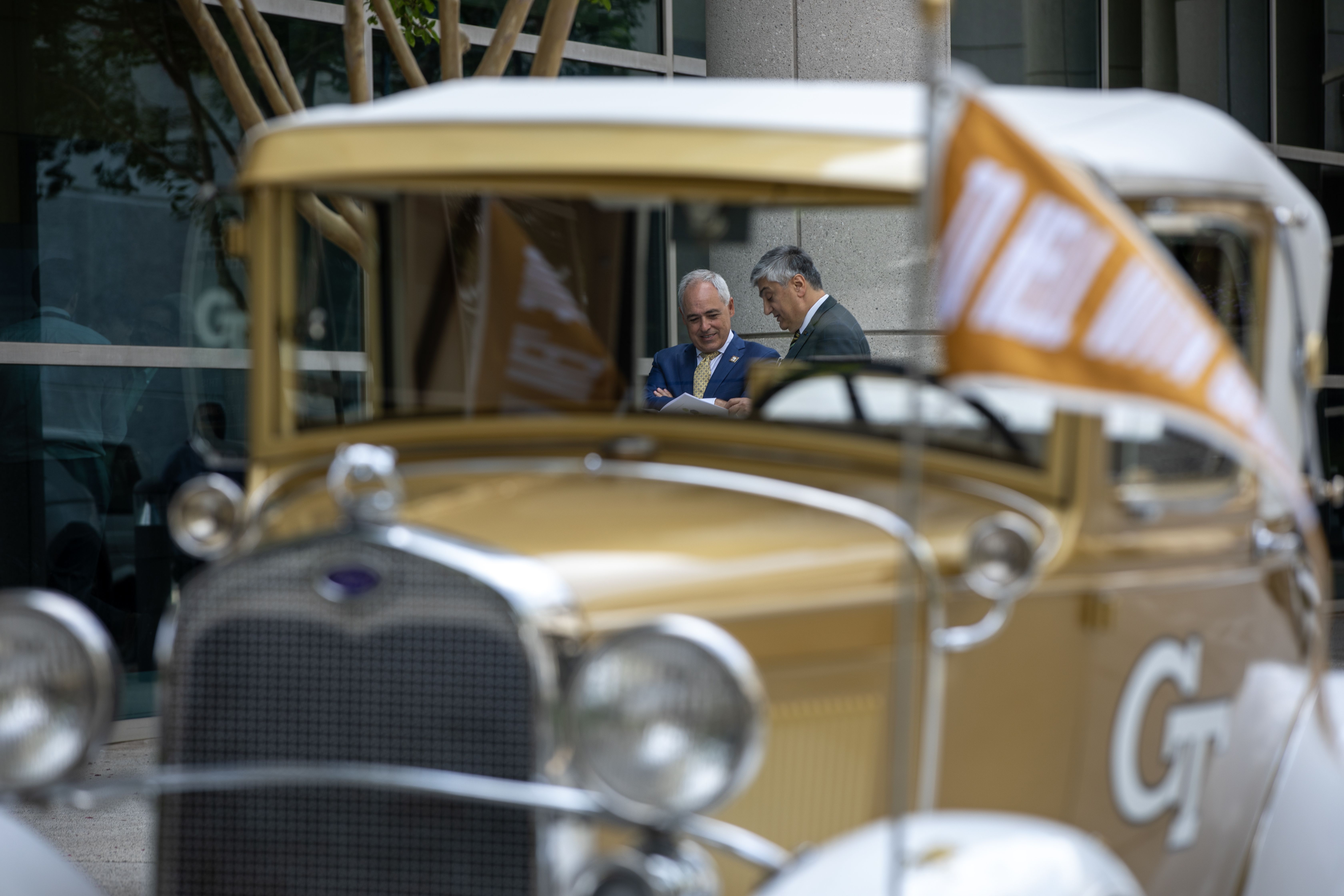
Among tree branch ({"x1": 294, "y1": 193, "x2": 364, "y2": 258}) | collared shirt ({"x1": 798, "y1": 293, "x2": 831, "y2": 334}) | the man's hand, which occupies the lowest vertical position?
the man's hand

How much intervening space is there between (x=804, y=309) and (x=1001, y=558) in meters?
2.84

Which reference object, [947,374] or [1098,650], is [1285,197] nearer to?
[1098,650]

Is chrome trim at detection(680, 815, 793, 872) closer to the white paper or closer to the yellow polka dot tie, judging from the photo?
the white paper

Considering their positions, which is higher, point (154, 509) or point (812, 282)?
point (812, 282)

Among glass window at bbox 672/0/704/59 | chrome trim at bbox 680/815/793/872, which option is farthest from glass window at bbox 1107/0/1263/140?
chrome trim at bbox 680/815/793/872

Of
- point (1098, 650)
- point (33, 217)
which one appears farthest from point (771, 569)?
point (33, 217)

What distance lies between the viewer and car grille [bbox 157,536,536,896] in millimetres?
2137

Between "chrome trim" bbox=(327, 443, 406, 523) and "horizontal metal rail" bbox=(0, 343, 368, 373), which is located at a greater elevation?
"horizontal metal rail" bbox=(0, 343, 368, 373)

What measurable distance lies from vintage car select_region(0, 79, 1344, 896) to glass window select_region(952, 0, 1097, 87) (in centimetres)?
666

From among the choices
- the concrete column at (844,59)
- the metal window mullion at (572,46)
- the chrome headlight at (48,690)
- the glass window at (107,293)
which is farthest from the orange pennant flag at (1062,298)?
the metal window mullion at (572,46)

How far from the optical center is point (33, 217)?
694cm

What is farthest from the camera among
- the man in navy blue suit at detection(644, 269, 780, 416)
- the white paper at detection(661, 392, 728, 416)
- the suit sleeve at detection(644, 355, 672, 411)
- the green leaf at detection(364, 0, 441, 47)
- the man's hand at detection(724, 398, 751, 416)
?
the green leaf at detection(364, 0, 441, 47)

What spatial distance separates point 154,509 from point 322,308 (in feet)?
15.6

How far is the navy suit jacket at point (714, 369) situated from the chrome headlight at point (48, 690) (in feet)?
8.49
